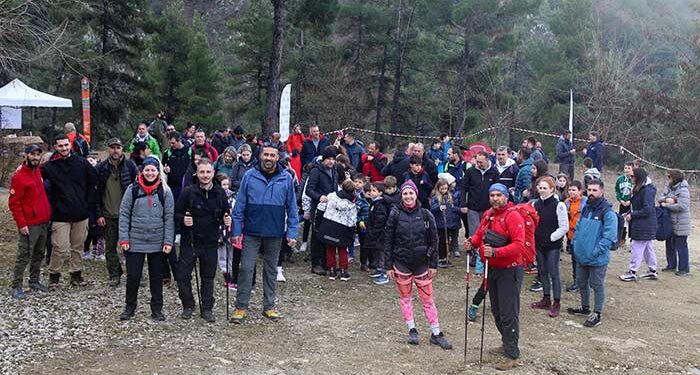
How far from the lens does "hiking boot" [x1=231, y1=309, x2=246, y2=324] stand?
21.8ft

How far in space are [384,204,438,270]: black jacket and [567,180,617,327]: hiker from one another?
6.77ft

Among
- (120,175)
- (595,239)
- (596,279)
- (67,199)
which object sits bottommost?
(596,279)

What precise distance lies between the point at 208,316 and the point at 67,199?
2232 millimetres

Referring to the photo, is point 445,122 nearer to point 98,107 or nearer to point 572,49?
point 572,49

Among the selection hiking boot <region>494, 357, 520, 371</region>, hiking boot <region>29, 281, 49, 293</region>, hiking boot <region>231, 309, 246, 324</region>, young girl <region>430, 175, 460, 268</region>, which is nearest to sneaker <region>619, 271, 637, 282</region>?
young girl <region>430, 175, 460, 268</region>

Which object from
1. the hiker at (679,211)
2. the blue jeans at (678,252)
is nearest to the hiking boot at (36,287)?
the hiker at (679,211)

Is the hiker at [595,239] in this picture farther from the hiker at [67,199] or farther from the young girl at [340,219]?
the hiker at [67,199]

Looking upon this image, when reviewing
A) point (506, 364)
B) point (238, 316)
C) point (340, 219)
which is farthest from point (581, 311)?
point (238, 316)

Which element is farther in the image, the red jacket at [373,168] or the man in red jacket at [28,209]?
the red jacket at [373,168]

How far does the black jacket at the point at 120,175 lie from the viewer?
754 centimetres

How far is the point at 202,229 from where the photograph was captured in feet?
21.2

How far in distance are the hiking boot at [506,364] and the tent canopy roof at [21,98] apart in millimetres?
18103

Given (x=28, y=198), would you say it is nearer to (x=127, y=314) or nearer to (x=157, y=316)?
(x=127, y=314)

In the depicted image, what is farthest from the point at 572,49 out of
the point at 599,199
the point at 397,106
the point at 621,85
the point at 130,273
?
the point at 130,273
